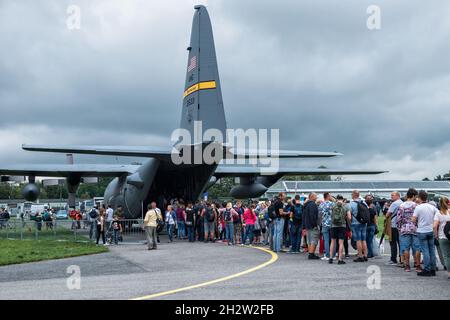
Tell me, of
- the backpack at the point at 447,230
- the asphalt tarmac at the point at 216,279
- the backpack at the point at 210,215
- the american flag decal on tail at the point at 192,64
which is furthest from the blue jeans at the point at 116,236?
the backpack at the point at 447,230

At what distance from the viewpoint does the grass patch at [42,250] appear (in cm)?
1617

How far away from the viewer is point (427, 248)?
448 inches

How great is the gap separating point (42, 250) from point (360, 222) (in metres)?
11.0

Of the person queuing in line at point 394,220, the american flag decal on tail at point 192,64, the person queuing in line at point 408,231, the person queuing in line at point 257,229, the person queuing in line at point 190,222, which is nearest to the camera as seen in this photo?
A: the person queuing in line at point 408,231

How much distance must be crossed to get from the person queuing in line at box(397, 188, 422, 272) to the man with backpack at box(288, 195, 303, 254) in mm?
4380

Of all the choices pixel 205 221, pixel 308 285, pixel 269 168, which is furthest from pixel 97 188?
pixel 308 285

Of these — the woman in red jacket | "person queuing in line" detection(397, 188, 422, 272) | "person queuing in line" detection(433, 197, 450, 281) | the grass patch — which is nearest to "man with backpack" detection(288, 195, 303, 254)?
the woman in red jacket

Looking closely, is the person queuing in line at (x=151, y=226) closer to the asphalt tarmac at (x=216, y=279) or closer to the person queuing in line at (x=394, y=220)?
the asphalt tarmac at (x=216, y=279)

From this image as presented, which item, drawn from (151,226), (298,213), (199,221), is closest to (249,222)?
(199,221)

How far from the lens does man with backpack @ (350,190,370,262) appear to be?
14.2m

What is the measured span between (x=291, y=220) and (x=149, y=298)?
8.41m

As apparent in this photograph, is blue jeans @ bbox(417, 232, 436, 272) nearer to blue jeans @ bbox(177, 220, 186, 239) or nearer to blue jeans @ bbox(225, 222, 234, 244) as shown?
blue jeans @ bbox(225, 222, 234, 244)

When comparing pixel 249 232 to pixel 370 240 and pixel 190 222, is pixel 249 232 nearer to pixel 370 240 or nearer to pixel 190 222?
pixel 190 222
